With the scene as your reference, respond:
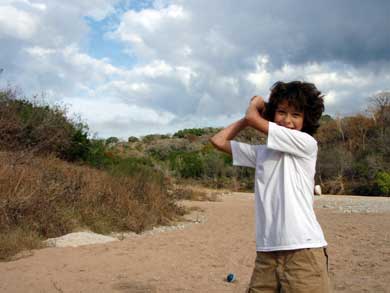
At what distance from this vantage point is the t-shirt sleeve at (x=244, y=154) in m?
2.62

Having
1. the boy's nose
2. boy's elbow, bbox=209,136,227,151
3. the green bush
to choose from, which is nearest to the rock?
boy's elbow, bbox=209,136,227,151

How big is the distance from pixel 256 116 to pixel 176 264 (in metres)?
5.09

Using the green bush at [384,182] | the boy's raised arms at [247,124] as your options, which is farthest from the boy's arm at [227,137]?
the green bush at [384,182]

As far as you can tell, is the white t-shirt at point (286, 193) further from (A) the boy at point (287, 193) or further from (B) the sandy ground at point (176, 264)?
(B) the sandy ground at point (176, 264)

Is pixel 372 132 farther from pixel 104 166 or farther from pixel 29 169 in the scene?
pixel 29 169

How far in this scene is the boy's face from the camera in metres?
2.55

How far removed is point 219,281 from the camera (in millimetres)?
6090

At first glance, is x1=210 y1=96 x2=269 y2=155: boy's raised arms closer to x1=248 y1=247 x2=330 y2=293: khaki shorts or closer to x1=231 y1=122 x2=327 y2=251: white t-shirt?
x1=231 y1=122 x2=327 y2=251: white t-shirt

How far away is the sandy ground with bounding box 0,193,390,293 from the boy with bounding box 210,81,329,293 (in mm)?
3386

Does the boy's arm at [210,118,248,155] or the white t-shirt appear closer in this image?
the white t-shirt

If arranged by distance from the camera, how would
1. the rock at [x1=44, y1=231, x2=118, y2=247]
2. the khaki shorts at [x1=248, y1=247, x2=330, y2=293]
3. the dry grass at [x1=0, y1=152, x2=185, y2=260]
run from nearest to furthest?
1. the khaki shorts at [x1=248, y1=247, x2=330, y2=293]
2. the rock at [x1=44, y1=231, x2=118, y2=247]
3. the dry grass at [x1=0, y1=152, x2=185, y2=260]

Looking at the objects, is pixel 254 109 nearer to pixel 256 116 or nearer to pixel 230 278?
pixel 256 116

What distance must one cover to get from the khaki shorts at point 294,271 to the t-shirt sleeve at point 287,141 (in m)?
0.50

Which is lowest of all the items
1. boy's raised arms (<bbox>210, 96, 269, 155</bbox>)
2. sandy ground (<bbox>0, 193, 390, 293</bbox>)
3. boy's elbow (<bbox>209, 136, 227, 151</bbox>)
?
sandy ground (<bbox>0, 193, 390, 293</bbox>)
